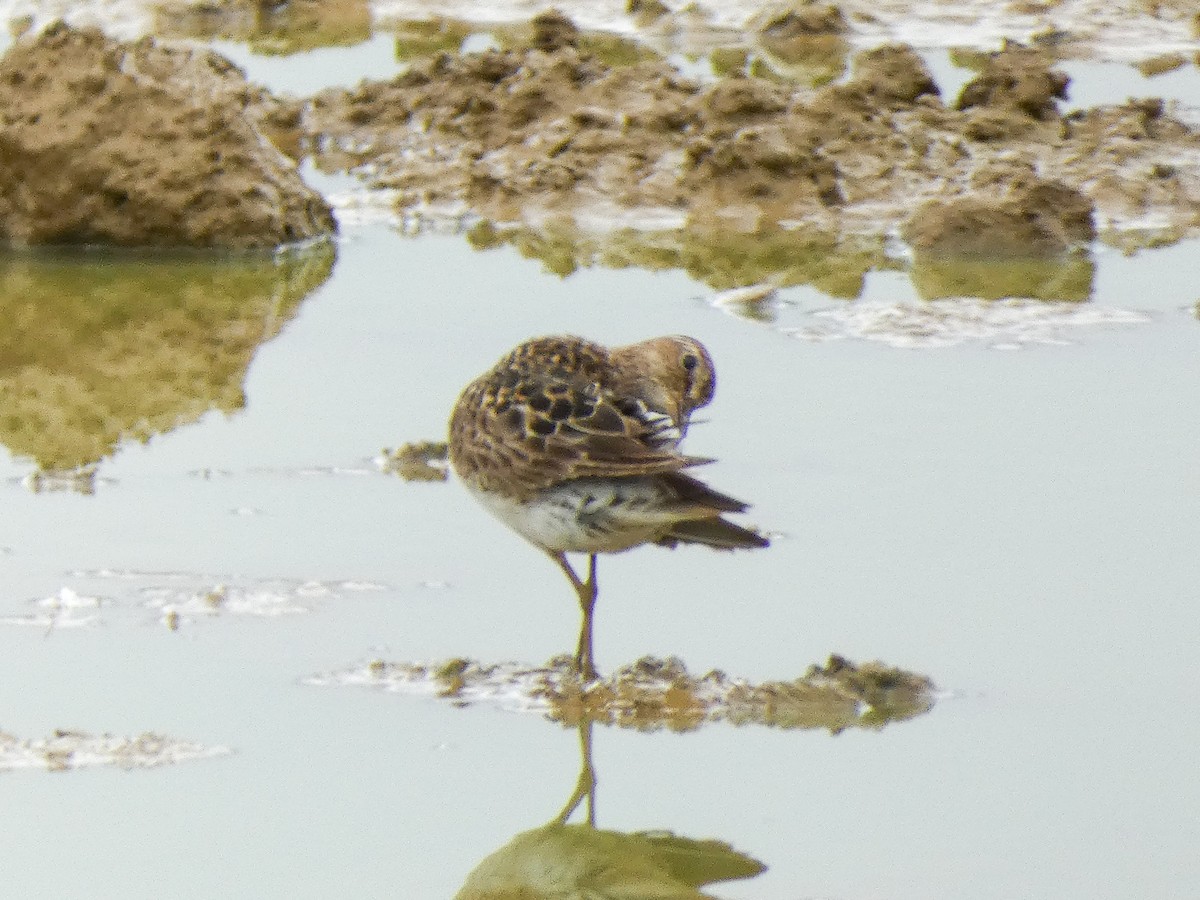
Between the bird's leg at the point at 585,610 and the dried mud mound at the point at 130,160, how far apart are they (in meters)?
5.70

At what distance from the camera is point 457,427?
21.2 ft

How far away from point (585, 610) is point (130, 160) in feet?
20.2

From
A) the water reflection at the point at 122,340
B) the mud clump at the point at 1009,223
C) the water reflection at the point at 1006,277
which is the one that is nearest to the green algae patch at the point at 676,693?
the water reflection at the point at 122,340

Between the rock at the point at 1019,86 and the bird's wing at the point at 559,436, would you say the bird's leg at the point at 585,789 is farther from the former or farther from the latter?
the rock at the point at 1019,86

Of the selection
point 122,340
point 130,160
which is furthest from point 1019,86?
point 122,340

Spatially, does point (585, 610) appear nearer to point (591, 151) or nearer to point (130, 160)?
point (130, 160)

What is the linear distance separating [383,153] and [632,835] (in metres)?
8.93

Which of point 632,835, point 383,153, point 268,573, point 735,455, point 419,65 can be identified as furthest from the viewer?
point 419,65

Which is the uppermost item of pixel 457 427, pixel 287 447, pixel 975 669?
pixel 457 427

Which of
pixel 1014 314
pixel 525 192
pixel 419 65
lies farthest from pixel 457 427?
pixel 419 65

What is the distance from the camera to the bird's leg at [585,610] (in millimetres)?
6238

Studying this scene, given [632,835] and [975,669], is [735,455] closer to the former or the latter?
[975,669]

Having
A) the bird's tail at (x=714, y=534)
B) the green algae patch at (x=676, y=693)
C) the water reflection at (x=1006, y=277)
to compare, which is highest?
the bird's tail at (x=714, y=534)

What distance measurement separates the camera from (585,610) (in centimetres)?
633
